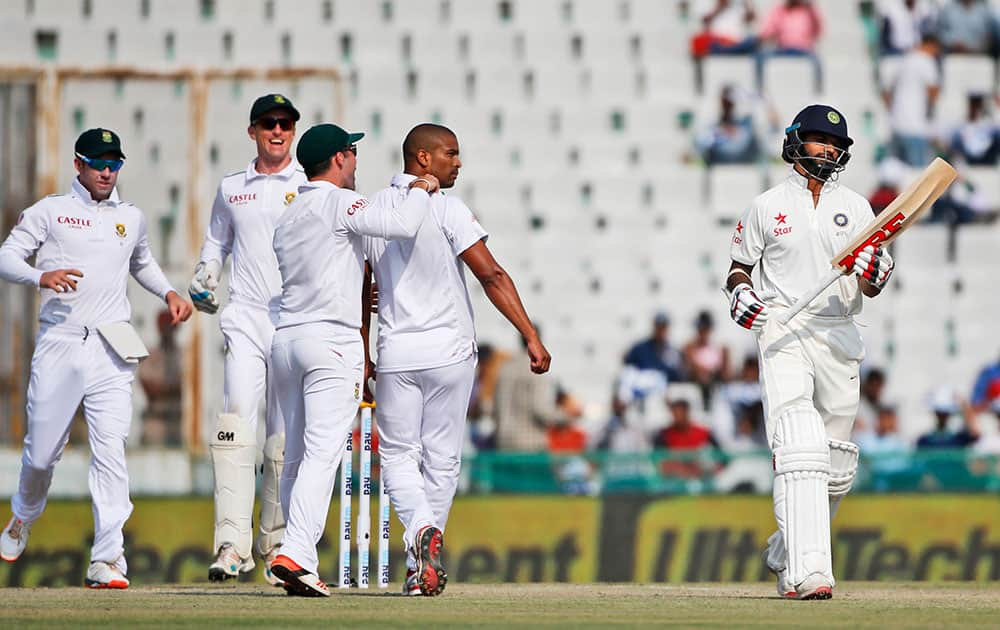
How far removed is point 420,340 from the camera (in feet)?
26.3

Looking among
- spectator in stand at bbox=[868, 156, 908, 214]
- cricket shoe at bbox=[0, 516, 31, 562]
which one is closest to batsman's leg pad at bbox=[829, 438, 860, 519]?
cricket shoe at bbox=[0, 516, 31, 562]

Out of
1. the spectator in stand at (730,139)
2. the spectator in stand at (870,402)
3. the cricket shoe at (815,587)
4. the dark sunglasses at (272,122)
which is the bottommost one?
the cricket shoe at (815,587)

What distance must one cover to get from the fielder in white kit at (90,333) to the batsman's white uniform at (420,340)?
1654mm

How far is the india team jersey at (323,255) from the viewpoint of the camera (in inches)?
309

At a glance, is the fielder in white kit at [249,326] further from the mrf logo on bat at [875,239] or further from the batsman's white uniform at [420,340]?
the mrf logo on bat at [875,239]

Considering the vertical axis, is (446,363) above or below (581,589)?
above

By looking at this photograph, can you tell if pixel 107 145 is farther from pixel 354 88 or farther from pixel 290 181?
pixel 354 88

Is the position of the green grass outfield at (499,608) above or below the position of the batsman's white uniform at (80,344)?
below

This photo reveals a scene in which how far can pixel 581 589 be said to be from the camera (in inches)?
359

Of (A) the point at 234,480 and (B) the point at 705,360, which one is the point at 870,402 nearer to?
(B) the point at 705,360

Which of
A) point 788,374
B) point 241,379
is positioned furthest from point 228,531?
point 788,374

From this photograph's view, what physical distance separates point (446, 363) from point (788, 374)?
1469 millimetres

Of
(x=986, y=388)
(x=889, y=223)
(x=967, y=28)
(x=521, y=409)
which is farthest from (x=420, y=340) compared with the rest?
(x=967, y=28)

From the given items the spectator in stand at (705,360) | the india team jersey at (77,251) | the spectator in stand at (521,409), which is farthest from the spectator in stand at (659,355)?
the india team jersey at (77,251)
